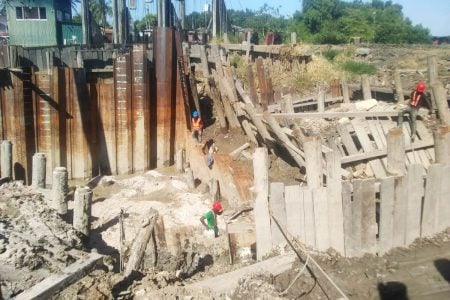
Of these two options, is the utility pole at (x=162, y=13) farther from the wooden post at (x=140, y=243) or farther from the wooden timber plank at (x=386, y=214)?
the wooden timber plank at (x=386, y=214)

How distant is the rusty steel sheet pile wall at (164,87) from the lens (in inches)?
422

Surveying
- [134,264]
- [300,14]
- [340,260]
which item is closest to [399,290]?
[340,260]

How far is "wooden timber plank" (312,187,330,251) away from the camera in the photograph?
5.18m

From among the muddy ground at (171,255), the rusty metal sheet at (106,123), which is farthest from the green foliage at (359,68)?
the rusty metal sheet at (106,123)

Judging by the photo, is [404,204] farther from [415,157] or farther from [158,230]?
[158,230]

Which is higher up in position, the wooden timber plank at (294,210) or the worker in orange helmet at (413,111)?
the worker in orange helmet at (413,111)

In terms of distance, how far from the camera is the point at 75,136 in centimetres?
1011

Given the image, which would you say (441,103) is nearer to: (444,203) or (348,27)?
(444,203)

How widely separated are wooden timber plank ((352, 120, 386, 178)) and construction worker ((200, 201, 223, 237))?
289 cm

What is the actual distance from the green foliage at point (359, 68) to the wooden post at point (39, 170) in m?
13.4

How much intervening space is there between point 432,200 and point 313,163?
1.82 m

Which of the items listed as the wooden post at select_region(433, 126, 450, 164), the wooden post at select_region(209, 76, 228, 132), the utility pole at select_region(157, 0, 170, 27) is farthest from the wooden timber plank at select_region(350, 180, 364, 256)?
the utility pole at select_region(157, 0, 170, 27)

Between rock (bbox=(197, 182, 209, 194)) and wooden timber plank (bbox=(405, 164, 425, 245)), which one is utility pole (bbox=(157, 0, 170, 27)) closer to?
rock (bbox=(197, 182, 209, 194))

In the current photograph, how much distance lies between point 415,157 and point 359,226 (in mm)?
3302
